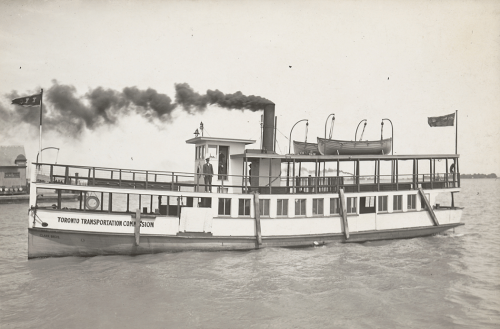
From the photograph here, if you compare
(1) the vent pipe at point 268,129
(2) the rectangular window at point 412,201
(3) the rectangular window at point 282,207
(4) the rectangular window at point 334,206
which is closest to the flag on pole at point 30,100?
(1) the vent pipe at point 268,129

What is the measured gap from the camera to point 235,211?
18.0 meters

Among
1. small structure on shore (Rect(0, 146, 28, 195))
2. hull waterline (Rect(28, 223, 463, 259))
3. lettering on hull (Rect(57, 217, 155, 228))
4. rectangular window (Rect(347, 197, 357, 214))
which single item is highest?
small structure on shore (Rect(0, 146, 28, 195))

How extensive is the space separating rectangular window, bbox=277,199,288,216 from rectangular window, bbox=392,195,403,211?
631 cm

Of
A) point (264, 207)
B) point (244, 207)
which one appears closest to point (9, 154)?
point (244, 207)

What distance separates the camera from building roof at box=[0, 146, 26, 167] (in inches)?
1820

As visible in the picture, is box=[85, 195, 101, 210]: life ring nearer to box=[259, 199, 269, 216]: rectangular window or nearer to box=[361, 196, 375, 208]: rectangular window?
box=[259, 199, 269, 216]: rectangular window

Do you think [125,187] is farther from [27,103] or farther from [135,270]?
Answer: [27,103]

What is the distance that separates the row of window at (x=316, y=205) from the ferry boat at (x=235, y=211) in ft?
0.16

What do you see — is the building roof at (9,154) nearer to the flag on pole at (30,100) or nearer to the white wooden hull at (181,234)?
the flag on pole at (30,100)

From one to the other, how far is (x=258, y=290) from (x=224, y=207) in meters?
5.92

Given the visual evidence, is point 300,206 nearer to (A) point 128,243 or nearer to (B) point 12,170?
(A) point 128,243

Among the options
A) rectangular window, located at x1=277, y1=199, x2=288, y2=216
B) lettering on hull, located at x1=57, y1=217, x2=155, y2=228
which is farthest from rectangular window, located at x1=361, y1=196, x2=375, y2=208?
lettering on hull, located at x1=57, y1=217, x2=155, y2=228

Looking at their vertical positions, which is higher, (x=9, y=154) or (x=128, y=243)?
(x=9, y=154)

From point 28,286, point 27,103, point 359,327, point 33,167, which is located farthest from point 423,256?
point 27,103
